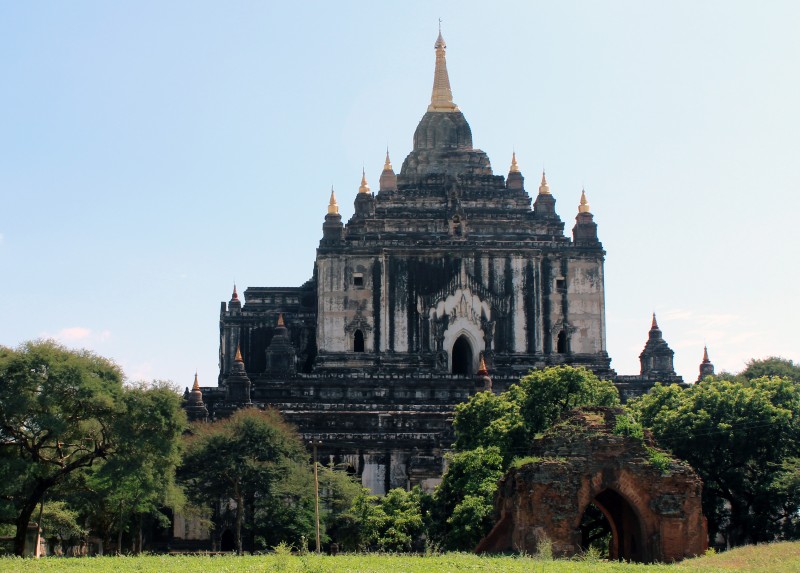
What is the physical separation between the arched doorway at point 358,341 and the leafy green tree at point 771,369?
17.6 metres

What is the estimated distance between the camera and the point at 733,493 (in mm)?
45375

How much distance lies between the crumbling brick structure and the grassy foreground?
46.2 inches

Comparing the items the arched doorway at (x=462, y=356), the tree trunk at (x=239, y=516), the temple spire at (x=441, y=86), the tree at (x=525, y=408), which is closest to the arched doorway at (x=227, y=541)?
the tree trunk at (x=239, y=516)

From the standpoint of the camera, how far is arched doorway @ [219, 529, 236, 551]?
5406cm

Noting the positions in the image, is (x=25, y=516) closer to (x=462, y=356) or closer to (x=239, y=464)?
(x=239, y=464)

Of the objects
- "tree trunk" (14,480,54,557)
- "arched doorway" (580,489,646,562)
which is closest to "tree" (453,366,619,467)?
"arched doorway" (580,489,646,562)

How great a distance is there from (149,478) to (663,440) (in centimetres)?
1585

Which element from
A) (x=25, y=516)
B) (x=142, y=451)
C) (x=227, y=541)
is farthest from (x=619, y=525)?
(x=227, y=541)

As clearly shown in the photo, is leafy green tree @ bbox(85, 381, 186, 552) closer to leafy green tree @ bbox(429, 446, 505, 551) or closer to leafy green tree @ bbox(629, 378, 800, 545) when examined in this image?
leafy green tree @ bbox(429, 446, 505, 551)

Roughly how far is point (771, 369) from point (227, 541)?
2852cm

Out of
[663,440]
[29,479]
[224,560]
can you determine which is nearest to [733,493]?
[663,440]

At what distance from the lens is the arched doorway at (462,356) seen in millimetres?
67812

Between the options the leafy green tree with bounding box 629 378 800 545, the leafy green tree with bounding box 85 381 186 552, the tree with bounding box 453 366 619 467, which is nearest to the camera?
the leafy green tree with bounding box 85 381 186 552

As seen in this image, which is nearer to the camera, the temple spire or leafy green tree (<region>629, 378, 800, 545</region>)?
leafy green tree (<region>629, 378, 800, 545</region>)
